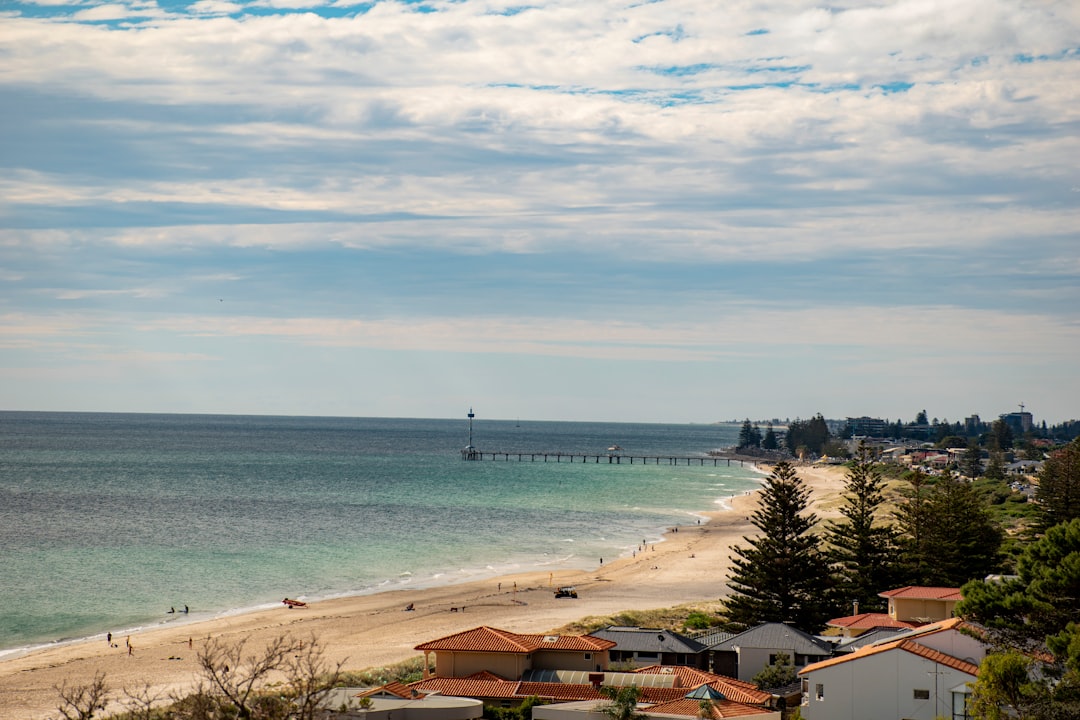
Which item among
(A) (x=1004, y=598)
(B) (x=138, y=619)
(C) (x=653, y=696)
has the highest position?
(A) (x=1004, y=598)

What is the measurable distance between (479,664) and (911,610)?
1554cm

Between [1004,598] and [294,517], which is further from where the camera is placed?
[294,517]

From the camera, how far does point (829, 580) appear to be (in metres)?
38.0

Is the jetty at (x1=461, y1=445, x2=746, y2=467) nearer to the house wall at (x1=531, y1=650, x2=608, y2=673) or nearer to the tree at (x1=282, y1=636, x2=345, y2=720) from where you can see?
the tree at (x1=282, y1=636, x2=345, y2=720)

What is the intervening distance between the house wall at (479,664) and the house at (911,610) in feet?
40.5

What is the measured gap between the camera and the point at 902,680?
70.8 feet

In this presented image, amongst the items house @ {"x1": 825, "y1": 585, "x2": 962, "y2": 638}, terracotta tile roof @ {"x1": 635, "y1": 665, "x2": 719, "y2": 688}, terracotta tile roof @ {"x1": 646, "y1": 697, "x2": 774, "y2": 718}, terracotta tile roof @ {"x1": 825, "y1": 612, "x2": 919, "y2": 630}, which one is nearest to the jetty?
terracotta tile roof @ {"x1": 825, "y1": 612, "x2": 919, "y2": 630}

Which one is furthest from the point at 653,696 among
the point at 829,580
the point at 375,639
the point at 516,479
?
the point at 516,479

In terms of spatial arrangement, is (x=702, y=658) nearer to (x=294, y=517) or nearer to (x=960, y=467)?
(x=294, y=517)

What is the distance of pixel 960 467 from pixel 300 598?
97.8 metres

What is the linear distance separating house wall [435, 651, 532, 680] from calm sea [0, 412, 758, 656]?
2078 centimetres

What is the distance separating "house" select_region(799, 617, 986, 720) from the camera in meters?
21.4

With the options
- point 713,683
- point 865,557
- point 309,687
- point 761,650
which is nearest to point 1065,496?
point 865,557

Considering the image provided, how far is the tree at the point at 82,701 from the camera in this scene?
15609mm
